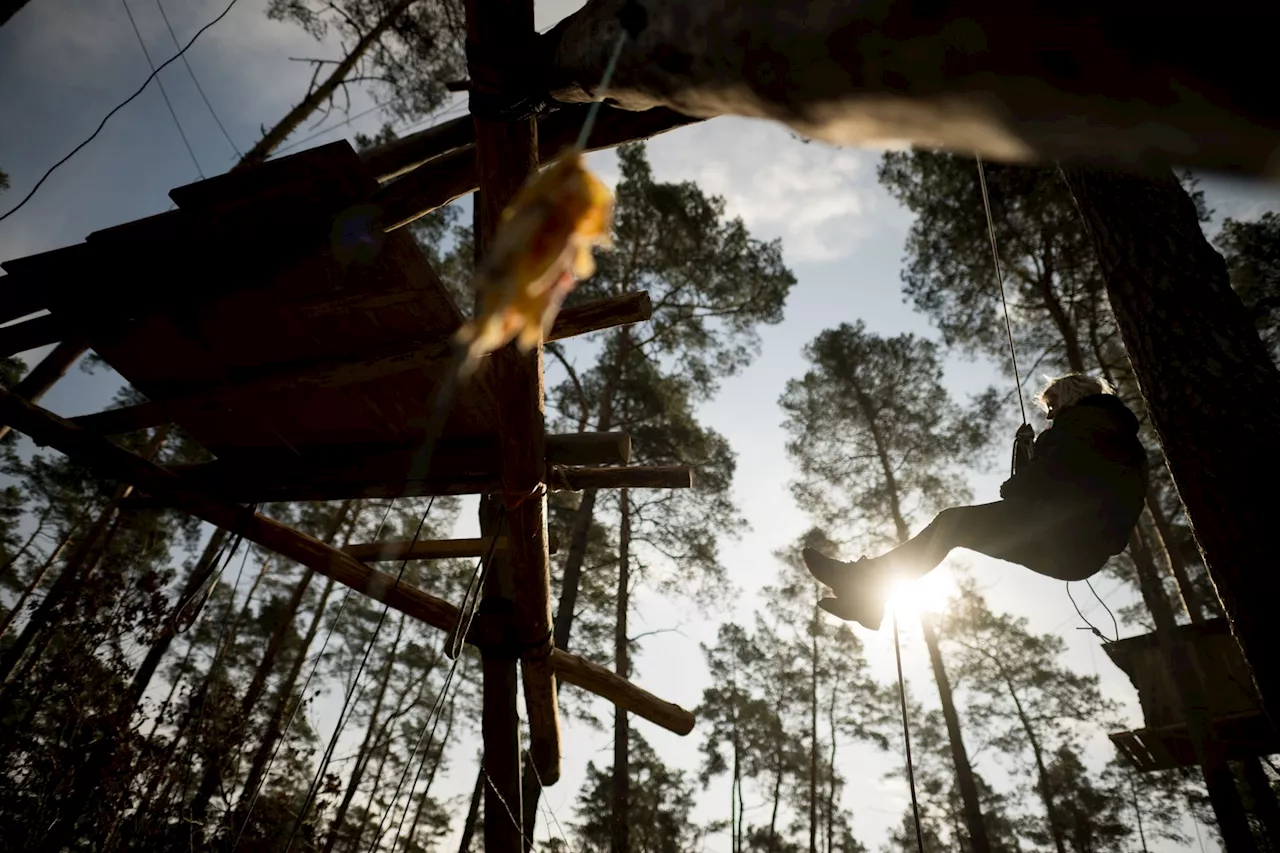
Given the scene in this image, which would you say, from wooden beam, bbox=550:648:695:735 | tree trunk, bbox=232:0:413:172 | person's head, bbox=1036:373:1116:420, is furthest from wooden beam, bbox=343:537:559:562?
tree trunk, bbox=232:0:413:172

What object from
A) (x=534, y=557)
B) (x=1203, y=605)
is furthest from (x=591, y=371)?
(x=1203, y=605)

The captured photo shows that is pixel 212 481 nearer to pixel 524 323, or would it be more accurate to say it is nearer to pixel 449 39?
pixel 524 323

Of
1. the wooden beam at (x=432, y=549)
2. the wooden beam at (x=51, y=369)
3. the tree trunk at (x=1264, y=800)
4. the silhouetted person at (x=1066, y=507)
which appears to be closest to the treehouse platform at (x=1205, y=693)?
the tree trunk at (x=1264, y=800)

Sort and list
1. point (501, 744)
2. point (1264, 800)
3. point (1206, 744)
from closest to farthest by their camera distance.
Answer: point (501, 744)
point (1206, 744)
point (1264, 800)

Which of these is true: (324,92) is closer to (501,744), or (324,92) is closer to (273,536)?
(273,536)

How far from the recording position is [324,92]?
848 centimetres

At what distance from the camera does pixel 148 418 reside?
11.2 feet

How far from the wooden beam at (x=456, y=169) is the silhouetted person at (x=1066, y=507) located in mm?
2274

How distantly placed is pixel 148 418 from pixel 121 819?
684 centimetres

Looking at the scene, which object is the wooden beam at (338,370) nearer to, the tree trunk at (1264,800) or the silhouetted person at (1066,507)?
the silhouetted person at (1066,507)

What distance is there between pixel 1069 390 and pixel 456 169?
10.5 ft

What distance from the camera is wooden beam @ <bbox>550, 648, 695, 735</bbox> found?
3.79 m

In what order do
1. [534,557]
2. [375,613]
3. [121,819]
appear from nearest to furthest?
[534,557] → [121,819] → [375,613]

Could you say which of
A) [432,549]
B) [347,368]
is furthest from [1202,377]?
[432,549]
